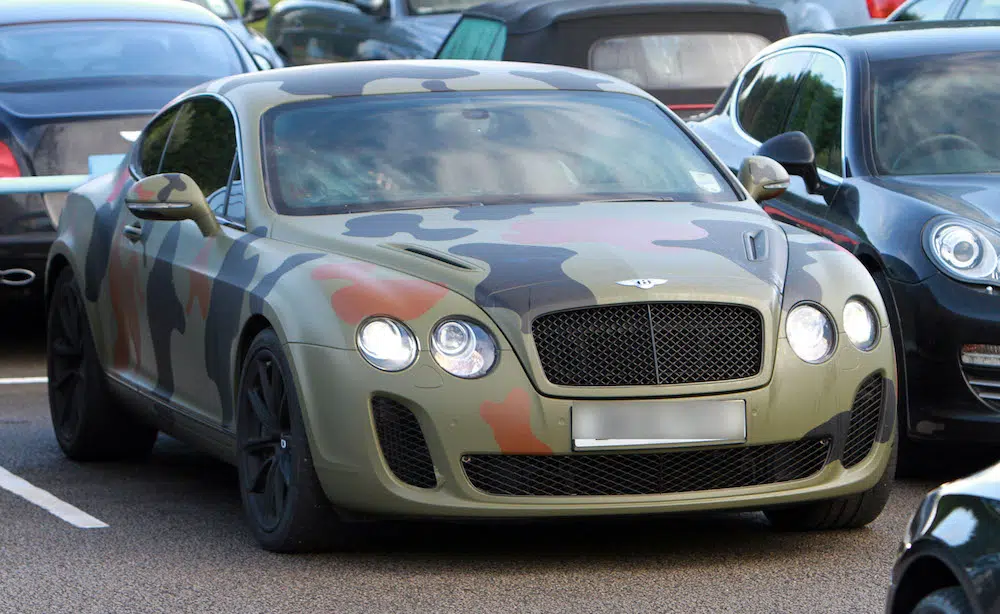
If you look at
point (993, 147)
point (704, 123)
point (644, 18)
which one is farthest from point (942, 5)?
point (993, 147)

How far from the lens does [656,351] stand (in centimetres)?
618

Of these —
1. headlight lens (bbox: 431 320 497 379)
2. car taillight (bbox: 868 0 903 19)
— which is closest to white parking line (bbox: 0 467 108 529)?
headlight lens (bbox: 431 320 497 379)

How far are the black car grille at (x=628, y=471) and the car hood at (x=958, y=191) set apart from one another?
5.84 ft

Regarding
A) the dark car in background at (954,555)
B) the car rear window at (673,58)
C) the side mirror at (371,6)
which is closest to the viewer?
the dark car in background at (954,555)

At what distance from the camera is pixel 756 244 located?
6.72 metres

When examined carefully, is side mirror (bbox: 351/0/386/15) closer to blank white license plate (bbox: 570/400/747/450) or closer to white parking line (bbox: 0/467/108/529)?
white parking line (bbox: 0/467/108/529)

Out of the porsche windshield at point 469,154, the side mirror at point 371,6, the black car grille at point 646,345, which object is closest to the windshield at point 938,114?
the porsche windshield at point 469,154

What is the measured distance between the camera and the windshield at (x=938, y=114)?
8.47 m

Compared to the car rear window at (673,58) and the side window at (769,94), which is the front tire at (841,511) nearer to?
the side window at (769,94)

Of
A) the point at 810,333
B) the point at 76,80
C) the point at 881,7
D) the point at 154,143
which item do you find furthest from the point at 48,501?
the point at 881,7

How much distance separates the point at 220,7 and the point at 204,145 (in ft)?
34.7

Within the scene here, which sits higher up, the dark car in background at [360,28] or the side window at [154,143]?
the side window at [154,143]

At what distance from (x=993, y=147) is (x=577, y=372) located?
10.1ft

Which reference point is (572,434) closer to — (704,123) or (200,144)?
(200,144)
